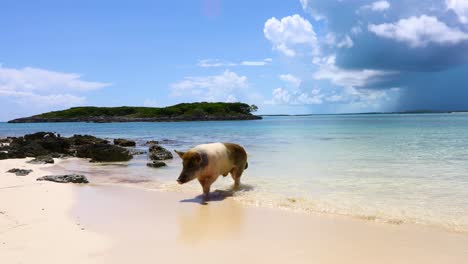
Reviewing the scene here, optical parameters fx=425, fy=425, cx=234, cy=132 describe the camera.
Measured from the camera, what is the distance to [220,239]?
22.0 feet

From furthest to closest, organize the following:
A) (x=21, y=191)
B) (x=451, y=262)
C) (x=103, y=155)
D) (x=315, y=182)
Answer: (x=103, y=155), (x=315, y=182), (x=21, y=191), (x=451, y=262)

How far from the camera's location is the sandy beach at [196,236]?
5.78 m

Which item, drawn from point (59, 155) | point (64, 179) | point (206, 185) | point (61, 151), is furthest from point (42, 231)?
point (61, 151)

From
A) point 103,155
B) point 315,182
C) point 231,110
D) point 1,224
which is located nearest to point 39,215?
point 1,224

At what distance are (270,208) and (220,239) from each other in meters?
2.65

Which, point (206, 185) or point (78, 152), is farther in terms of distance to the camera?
point (78, 152)

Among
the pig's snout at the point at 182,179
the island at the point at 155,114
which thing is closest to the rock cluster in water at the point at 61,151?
the pig's snout at the point at 182,179

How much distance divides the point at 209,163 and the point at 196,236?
153 inches

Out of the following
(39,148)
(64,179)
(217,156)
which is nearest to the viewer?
(217,156)

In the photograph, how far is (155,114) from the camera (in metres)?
154

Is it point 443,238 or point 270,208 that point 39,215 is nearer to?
point 270,208

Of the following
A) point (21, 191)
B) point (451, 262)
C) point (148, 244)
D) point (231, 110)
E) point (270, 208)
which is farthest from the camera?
point (231, 110)

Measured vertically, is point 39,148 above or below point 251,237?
above

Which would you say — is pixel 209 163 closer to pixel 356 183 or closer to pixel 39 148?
pixel 356 183
